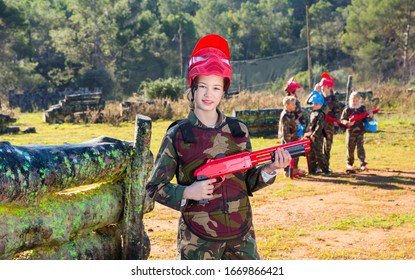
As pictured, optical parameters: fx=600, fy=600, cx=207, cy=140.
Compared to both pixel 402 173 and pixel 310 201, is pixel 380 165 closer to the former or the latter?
pixel 402 173

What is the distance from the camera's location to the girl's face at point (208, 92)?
3.31m

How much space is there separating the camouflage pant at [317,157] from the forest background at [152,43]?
93.6 ft

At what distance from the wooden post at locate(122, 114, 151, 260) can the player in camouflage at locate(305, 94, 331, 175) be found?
6426mm

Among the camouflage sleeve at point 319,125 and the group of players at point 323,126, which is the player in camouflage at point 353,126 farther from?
the camouflage sleeve at point 319,125

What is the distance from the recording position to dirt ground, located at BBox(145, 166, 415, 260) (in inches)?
239

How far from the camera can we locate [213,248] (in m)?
3.25

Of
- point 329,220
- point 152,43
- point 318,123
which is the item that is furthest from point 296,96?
point 152,43

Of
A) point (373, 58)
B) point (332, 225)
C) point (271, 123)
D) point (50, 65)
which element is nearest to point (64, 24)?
point (50, 65)

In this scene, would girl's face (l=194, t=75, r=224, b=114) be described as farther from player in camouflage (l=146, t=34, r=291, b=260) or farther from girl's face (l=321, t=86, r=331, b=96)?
girl's face (l=321, t=86, r=331, b=96)

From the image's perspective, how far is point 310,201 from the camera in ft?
28.1

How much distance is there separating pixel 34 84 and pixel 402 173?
123ft

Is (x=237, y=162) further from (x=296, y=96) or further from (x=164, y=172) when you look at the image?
(x=296, y=96)

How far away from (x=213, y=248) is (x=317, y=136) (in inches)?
303

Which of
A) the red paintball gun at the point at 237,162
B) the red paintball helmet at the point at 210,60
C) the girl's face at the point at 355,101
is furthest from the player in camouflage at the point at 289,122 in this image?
the red paintball gun at the point at 237,162
